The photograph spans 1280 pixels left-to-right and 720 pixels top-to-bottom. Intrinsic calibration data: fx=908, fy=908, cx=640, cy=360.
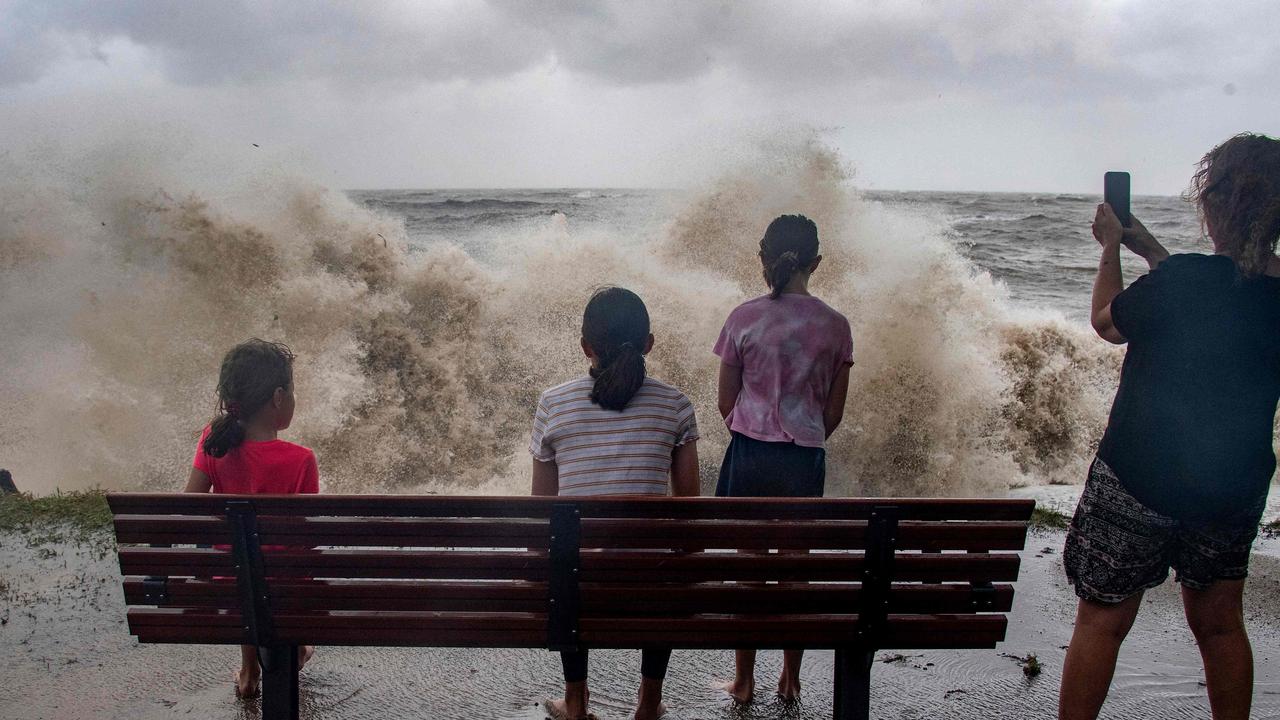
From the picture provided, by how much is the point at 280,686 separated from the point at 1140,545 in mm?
2228

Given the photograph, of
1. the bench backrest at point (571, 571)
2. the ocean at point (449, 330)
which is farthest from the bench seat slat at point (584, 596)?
the ocean at point (449, 330)

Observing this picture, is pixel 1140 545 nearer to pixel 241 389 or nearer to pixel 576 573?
pixel 576 573

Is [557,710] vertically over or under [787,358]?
under

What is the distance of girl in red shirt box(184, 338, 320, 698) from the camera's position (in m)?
→ 2.58

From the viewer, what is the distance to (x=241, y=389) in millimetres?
2578

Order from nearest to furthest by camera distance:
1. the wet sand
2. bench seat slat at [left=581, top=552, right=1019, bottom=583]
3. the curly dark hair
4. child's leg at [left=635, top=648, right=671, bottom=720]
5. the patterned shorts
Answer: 1. the curly dark hair
2. the patterned shorts
3. bench seat slat at [left=581, top=552, right=1019, bottom=583]
4. child's leg at [left=635, top=648, right=671, bottom=720]
5. the wet sand

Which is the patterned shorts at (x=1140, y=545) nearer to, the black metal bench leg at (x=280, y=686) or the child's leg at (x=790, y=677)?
the child's leg at (x=790, y=677)

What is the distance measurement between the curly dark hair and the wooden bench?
0.79m

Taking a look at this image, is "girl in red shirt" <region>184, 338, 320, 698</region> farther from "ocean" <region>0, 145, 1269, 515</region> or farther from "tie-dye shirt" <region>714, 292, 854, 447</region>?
"ocean" <region>0, 145, 1269, 515</region>

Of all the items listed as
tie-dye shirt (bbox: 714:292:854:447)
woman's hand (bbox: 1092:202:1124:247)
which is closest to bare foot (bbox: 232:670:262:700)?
tie-dye shirt (bbox: 714:292:854:447)

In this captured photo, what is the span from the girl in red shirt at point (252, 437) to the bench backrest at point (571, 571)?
320 mm

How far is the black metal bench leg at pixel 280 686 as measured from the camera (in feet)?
7.96

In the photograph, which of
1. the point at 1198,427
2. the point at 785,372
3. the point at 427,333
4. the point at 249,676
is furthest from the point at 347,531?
the point at 427,333

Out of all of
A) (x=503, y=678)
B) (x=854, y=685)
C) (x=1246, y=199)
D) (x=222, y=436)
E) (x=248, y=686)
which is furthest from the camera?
(x=503, y=678)
